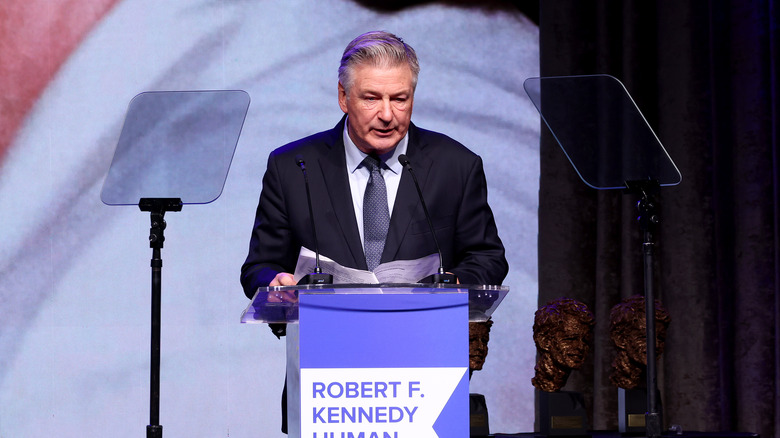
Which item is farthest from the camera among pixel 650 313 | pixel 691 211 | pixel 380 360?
pixel 691 211

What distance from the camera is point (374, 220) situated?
2.69 metres

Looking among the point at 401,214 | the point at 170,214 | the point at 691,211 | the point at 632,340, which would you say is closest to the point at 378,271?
the point at 401,214

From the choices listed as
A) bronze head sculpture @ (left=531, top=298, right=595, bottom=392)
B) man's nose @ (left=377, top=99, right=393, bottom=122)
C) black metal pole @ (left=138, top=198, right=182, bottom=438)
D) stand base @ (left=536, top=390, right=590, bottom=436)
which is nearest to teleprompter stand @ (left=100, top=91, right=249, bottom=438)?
black metal pole @ (left=138, top=198, right=182, bottom=438)

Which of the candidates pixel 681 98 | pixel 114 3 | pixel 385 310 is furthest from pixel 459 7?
pixel 385 310

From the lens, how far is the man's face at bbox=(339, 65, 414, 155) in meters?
2.62

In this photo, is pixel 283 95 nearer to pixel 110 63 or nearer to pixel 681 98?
pixel 110 63

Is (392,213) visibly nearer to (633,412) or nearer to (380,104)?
(380,104)

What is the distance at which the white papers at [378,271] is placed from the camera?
79.5 inches

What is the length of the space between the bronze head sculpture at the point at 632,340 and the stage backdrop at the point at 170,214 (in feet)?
2.94

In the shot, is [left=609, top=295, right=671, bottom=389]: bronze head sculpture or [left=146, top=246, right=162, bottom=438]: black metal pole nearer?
[left=146, top=246, right=162, bottom=438]: black metal pole

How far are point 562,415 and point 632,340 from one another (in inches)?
15.4

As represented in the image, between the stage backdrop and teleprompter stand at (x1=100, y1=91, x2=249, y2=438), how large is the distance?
0.80m

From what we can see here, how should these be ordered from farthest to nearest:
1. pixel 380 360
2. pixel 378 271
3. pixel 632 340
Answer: pixel 632 340
pixel 378 271
pixel 380 360

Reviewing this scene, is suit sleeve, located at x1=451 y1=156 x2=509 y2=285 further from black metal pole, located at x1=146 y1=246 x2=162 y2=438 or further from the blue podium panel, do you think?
black metal pole, located at x1=146 y1=246 x2=162 y2=438
